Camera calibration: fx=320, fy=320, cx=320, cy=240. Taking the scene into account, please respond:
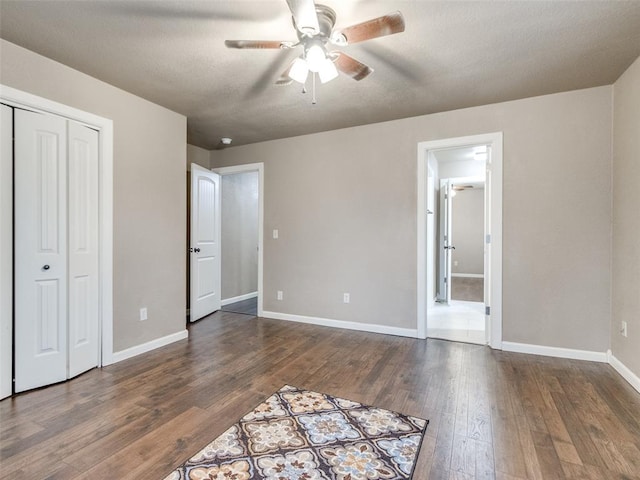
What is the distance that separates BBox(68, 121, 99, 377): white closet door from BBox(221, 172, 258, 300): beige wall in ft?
8.18

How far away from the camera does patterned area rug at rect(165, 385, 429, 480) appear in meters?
1.53

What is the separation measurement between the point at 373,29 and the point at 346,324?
3.11 m

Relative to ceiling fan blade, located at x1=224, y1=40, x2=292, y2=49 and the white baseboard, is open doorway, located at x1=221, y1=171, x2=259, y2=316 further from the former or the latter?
ceiling fan blade, located at x1=224, y1=40, x2=292, y2=49

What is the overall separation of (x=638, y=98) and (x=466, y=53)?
135 cm

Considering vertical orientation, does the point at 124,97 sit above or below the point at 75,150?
above

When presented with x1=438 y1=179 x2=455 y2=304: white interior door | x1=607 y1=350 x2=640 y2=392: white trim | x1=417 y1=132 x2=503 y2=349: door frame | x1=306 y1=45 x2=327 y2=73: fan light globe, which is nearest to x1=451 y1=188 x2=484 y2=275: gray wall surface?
x1=438 y1=179 x2=455 y2=304: white interior door

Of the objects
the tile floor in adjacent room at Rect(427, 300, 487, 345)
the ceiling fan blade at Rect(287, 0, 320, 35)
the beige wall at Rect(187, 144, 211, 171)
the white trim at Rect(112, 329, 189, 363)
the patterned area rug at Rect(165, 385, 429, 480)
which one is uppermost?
the beige wall at Rect(187, 144, 211, 171)

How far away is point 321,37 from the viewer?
1854 mm

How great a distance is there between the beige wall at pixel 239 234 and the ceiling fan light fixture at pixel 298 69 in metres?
3.22

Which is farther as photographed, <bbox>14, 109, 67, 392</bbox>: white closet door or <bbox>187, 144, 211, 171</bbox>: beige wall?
<bbox>187, 144, 211, 171</bbox>: beige wall

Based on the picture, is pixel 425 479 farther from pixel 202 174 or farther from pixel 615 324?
pixel 202 174

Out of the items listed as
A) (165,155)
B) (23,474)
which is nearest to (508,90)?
(165,155)

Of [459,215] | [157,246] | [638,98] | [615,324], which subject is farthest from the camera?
[459,215]

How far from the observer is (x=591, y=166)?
2.85 m
